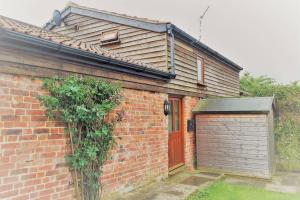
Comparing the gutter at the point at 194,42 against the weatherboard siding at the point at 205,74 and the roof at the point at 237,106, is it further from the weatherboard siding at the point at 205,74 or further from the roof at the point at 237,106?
the roof at the point at 237,106

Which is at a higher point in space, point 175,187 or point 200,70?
point 200,70

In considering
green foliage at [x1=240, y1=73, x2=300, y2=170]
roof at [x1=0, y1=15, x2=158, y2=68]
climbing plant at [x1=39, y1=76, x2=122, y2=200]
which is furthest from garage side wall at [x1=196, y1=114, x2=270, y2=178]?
climbing plant at [x1=39, y1=76, x2=122, y2=200]

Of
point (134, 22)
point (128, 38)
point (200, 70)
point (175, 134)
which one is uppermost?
point (134, 22)

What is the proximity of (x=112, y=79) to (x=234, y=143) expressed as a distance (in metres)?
4.93

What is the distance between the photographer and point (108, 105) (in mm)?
4641

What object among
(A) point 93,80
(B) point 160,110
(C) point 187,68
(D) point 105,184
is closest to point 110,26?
(C) point 187,68

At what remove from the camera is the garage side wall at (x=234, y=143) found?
7.66 meters

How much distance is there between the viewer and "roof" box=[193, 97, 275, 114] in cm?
784

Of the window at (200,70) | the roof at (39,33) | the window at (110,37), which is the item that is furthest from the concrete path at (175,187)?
the window at (110,37)

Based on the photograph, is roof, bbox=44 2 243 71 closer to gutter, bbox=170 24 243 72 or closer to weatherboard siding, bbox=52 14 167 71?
gutter, bbox=170 24 243 72

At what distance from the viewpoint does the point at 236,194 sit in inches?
238

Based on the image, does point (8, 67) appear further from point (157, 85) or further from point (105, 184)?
point (157, 85)

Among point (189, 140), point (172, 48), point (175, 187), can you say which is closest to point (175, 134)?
point (189, 140)

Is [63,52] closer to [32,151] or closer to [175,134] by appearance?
[32,151]
